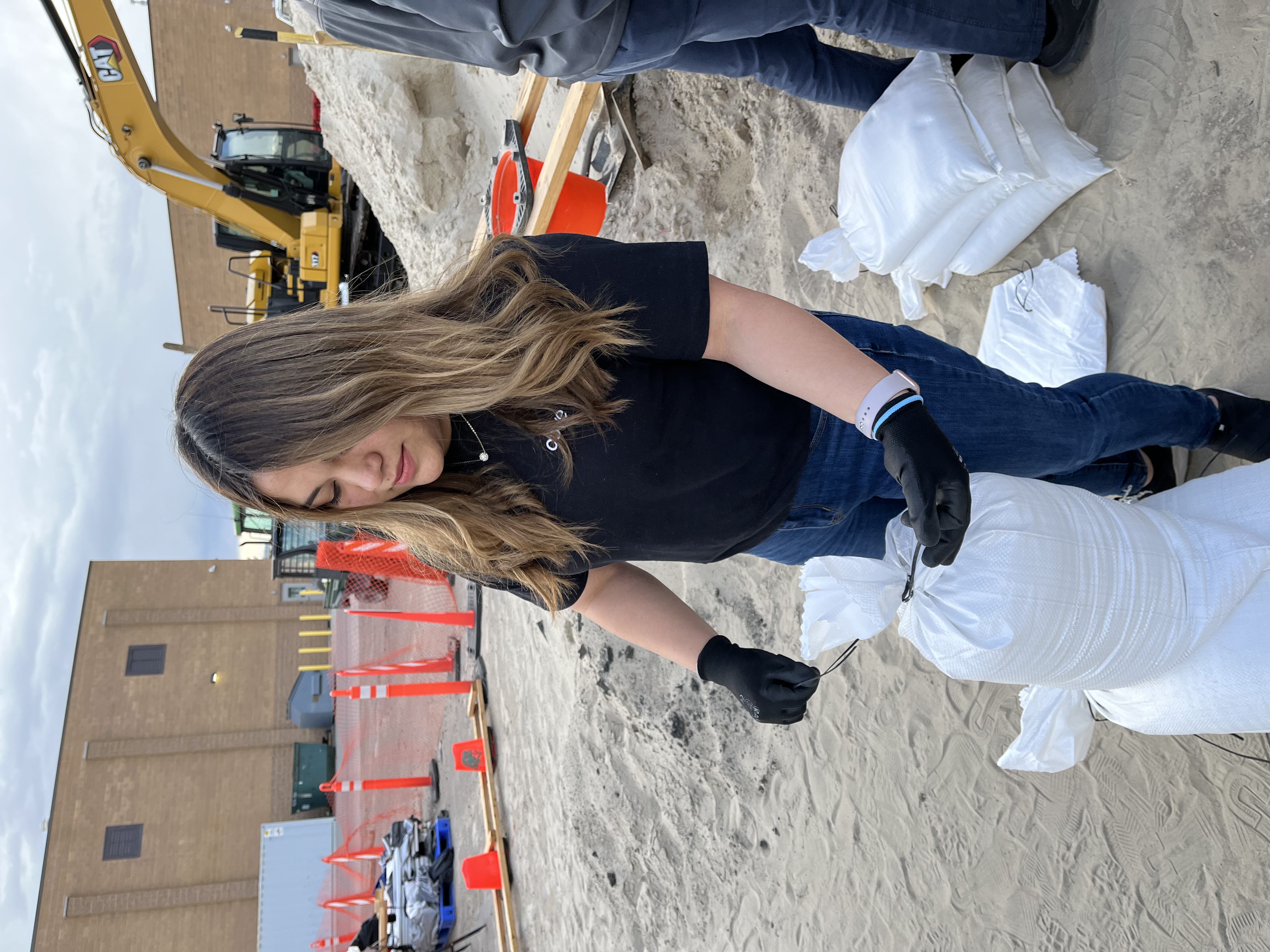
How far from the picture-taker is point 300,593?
43.3 feet

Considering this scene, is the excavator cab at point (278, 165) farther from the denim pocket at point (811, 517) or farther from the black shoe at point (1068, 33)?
the denim pocket at point (811, 517)

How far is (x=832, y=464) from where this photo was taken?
1404 millimetres

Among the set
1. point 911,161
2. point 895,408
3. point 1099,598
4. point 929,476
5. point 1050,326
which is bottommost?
point 1099,598

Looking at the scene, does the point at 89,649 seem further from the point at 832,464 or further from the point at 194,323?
the point at 832,464

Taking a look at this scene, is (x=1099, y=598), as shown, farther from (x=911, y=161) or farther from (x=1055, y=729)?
(x=911, y=161)

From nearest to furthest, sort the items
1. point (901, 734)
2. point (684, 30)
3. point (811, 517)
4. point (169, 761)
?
point (811, 517), point (684, 30), point (901, 734), point (169, 761)

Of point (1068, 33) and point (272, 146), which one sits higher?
point (272, 146)

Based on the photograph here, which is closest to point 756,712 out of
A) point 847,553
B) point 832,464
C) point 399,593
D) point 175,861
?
point 847,553

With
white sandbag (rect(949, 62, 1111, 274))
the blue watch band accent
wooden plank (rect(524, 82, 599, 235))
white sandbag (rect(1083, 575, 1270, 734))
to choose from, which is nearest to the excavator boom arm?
wooden plank (rect(524, 82, 599, 235))

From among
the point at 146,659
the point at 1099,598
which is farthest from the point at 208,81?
the point at 1099,598

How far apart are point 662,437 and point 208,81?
12300 mm

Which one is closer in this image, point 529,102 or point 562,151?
point 562,151

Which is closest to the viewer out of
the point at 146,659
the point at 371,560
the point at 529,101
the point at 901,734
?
the point at 901,734

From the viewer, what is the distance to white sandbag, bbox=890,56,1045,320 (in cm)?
210
